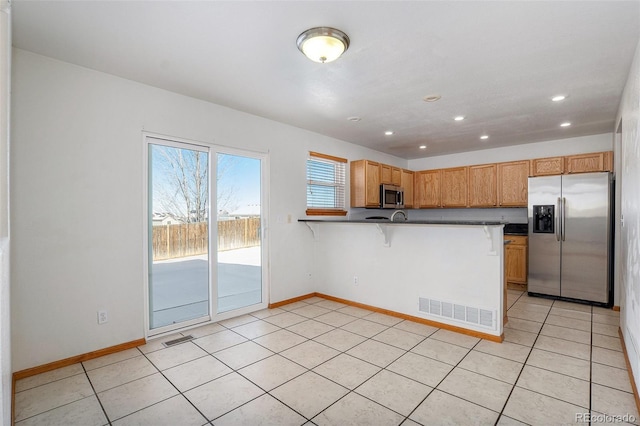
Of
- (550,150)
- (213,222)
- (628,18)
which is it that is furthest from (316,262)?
(550,150)

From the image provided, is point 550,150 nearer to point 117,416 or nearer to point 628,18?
point 628,18

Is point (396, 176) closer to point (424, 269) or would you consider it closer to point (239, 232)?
point (424, 269)

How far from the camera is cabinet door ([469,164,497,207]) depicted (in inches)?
232

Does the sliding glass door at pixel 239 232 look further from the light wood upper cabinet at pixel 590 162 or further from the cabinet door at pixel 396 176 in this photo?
the light wood upper cabinet at pixel 590 162

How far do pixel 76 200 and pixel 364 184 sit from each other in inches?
157

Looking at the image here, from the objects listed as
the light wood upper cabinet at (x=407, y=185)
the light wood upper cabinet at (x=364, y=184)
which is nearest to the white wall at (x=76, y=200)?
the light wood upper cabinet at (x=364, y=184)

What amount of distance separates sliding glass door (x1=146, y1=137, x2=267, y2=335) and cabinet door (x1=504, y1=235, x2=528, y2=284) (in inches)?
165

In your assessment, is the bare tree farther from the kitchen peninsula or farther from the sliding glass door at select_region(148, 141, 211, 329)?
the kitchen peninsula

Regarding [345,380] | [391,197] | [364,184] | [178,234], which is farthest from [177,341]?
[391,197]

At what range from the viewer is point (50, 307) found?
2604 millimetres

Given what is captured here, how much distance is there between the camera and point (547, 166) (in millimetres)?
5340

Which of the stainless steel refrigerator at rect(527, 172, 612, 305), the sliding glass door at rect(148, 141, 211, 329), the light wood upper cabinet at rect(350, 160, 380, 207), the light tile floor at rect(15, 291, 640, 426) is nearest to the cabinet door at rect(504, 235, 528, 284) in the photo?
the stainless steel refrigerator at rect(527, 172, 612, 305)

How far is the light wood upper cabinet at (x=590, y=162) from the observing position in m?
4.77

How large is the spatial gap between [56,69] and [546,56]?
4.05m
